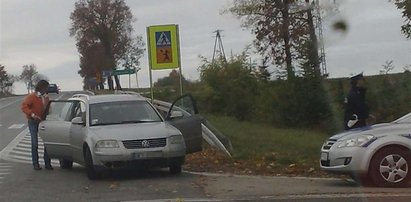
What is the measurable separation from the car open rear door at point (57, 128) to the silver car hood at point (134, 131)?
4.52ft

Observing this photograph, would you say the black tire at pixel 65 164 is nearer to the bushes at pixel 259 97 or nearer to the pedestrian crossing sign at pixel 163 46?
the pedestrian crossing sign at pixel 163 46

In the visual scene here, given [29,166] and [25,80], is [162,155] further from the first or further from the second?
[25,80]

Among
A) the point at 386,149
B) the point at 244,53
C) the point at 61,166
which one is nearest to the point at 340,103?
the point at 244,53

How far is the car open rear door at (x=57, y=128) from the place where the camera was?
15.6m

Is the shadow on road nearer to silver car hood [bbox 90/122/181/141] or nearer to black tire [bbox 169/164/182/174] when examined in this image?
black tire [bbox 169/164/182/174]

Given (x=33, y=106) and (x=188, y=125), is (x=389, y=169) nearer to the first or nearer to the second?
(x=188, y=125)

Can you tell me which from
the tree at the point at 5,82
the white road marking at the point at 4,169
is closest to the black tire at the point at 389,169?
the white road marking at the point at 4,169

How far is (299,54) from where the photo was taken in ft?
93.2

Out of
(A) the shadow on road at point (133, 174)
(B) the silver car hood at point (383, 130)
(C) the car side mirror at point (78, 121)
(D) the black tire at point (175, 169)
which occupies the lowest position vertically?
(A) the shadow on road at point (133, 174)

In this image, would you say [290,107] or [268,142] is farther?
[290,107]

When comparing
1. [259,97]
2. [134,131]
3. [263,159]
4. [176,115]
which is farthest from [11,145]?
[259,97]

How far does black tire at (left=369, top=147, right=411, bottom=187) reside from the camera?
12.1 meters

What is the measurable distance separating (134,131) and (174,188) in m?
1.77

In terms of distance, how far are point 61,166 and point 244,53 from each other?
20.7 m
